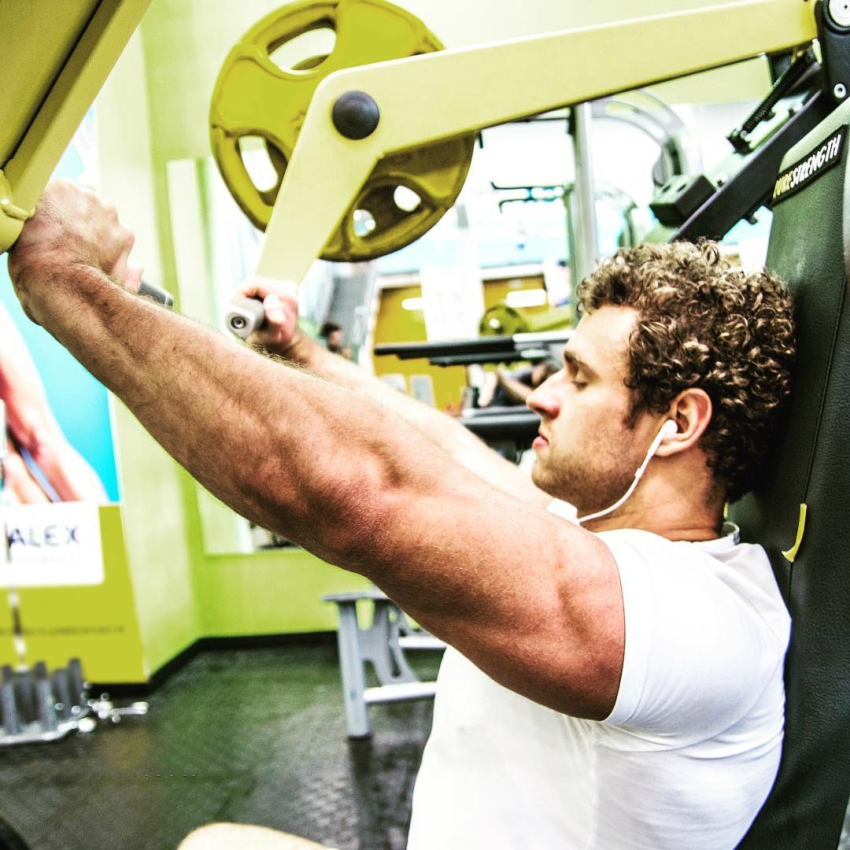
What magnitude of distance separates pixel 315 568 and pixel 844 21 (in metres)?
3.24

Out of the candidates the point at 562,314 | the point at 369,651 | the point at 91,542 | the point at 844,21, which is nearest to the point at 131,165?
the point at 91,542

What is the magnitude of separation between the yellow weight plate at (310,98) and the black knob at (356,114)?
0.07 metres

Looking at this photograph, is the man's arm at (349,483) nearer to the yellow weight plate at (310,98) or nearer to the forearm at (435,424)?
the yellow weight plate at (310,98)

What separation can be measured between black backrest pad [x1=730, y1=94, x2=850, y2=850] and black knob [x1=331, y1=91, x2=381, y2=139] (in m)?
0.53

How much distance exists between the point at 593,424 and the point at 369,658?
2.15 meters

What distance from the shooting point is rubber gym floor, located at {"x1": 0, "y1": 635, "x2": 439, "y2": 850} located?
2262 mm

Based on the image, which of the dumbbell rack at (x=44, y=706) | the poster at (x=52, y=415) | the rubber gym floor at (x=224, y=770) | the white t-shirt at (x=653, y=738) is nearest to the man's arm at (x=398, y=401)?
the white t-shirt at (x=653, y=738)

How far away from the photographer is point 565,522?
0.70m

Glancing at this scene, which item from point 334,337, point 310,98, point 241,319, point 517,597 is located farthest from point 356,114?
point 334,337

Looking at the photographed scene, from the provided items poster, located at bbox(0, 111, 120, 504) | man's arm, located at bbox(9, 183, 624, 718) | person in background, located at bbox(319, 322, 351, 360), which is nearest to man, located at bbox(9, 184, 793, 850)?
man's arm, located at bbox(9, 183, 624, 718)

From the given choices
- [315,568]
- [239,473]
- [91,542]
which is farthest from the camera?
[315,568]

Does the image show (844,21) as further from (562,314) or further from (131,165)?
(131,165)

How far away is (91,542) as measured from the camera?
316 cm

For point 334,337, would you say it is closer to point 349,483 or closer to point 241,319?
point 241,319
